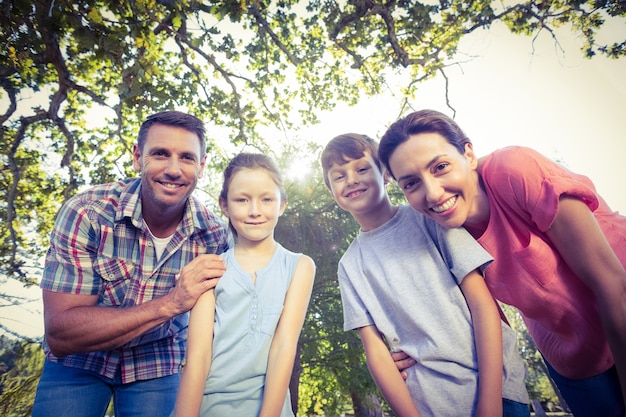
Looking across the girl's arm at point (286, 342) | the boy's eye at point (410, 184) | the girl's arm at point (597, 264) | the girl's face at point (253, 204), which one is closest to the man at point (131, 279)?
the girl's face at point (253, 204)

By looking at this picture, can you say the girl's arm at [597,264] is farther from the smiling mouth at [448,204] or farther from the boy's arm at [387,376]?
the boy's arm at [387,376]

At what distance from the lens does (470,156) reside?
1.91m

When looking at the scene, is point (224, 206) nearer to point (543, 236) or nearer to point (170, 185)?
point (170, 185)

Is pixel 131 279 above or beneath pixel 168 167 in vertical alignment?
beneath

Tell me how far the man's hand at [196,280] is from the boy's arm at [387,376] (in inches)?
41.7

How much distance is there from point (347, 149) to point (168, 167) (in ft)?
5.00

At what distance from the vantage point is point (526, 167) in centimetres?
151

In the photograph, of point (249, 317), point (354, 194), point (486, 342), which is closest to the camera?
point (486, 342)

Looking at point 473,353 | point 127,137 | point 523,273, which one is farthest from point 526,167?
point 127,137

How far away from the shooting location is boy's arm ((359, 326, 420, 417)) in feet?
5.28

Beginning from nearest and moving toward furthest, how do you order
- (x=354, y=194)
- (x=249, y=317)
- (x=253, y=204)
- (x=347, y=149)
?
1. (x=249, y=317)
2. (x=253, y=204)
3. (x=354, y=194)
4. (x=347, y=149)

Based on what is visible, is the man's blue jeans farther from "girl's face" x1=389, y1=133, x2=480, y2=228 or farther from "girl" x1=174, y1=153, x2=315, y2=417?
"girl's face" x1=389, y1=133, x2=480, y2=228

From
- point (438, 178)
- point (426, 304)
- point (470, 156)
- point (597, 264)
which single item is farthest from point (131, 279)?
point (597, 264)

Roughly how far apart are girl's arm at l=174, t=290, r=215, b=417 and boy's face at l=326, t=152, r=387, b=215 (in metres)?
1.15
